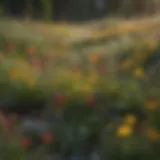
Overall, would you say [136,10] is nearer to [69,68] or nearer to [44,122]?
[69,68]

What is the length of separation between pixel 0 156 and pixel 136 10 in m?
5.33

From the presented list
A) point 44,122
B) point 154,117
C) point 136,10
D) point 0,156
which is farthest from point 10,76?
point 136,10

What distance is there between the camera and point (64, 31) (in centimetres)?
643

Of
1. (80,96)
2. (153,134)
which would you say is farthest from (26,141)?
(153,134)

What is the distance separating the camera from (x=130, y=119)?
295cm

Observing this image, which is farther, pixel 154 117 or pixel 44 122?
pixel 44 122

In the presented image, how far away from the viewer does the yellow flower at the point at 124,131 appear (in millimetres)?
2758

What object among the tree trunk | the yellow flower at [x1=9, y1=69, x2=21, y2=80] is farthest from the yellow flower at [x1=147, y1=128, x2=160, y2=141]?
the tree trunk

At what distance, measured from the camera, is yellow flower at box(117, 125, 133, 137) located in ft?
9.05

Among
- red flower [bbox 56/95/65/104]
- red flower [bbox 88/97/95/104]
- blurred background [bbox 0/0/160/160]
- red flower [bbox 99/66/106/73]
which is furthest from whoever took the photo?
red flower [bbox 99/66/106/73]

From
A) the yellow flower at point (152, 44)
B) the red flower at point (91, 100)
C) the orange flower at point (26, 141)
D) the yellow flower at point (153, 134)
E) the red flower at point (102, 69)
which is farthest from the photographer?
the yellow flower at point (152, 44)

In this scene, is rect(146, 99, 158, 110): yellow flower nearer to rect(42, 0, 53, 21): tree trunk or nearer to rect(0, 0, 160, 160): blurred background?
rect(0, 0, 160, 160): blurred background

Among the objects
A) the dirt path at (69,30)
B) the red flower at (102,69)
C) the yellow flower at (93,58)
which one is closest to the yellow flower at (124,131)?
the red flower at (102,69)

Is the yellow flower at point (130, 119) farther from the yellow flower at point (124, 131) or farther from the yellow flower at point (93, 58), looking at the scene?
the yellow flower at point (93, 58)
